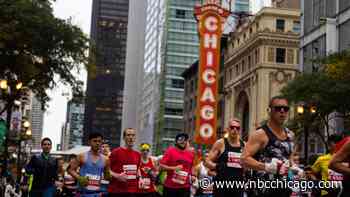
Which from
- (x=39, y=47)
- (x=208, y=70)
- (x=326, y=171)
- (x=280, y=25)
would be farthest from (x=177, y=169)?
(x=280, y=25)

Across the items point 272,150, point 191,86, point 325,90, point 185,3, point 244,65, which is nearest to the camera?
point 272,150

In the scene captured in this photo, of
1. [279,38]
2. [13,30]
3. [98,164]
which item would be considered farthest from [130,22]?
Result: [98,164]

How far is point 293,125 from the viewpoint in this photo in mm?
36594

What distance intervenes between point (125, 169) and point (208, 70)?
4546 cm

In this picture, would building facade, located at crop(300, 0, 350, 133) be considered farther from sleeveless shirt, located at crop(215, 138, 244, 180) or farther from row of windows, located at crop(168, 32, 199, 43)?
row of windows, located at crop(168, 32, 199, 43)

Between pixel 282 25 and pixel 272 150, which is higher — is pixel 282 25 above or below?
above

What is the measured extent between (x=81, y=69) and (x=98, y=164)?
1728cm

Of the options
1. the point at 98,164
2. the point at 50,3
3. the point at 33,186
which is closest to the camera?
the point at 98,164

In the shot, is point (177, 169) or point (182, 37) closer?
point (177, 169)

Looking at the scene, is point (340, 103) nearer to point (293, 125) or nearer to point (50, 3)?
point (293, 125)

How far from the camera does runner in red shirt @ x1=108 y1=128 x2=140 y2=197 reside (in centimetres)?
1120

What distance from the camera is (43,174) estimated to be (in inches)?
535

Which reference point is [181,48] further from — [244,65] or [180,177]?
[180,177]

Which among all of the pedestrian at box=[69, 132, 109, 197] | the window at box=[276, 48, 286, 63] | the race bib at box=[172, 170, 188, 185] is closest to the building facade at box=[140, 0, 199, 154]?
the window at box=[276, 48, 286, 63]
